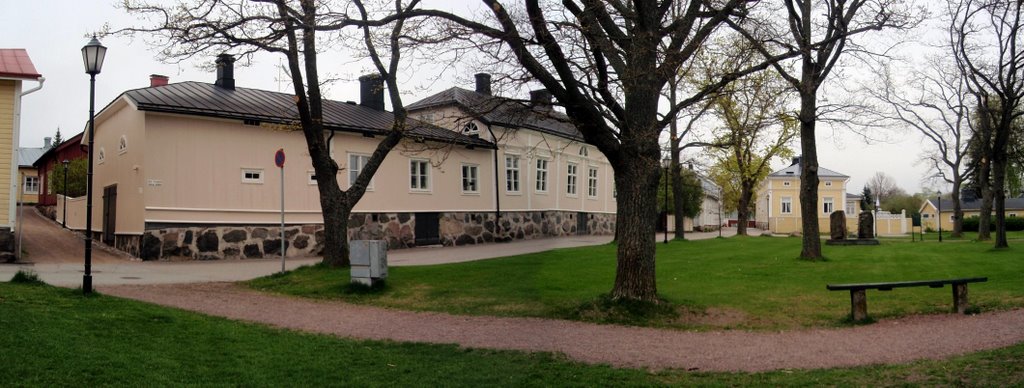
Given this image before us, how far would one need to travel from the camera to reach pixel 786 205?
62125 mm

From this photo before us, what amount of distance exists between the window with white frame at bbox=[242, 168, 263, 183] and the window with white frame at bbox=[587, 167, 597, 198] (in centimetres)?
1798

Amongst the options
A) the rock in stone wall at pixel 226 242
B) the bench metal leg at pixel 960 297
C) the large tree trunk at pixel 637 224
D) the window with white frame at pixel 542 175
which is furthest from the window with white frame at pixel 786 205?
the large tree trunk at pixel 637 224

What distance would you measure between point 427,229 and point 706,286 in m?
15.3

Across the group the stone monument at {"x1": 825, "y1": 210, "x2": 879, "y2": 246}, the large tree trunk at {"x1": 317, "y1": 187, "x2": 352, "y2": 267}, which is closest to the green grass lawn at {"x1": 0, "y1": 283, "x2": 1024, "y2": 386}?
the large tree trunk at {"x1": 317, "y1": 187, "x2": 352, "y2": 267}

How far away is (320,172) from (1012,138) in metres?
27.8

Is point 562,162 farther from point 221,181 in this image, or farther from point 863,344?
point 863,344

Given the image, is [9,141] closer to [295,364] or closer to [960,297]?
[295,364]

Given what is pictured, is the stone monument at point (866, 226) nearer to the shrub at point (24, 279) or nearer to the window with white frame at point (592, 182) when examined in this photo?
the window with white frame at point (592, 182)

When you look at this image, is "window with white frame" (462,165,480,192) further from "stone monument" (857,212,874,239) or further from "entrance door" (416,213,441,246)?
"stone monument" (857,212,874,239)

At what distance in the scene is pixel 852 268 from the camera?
55.5ft

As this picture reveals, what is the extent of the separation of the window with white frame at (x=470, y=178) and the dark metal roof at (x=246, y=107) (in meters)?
1.72

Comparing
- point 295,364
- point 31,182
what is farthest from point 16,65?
point 31,182

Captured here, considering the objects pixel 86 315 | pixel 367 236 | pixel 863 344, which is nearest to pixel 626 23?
pixel 863 344

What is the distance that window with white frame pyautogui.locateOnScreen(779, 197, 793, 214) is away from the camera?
203ft
